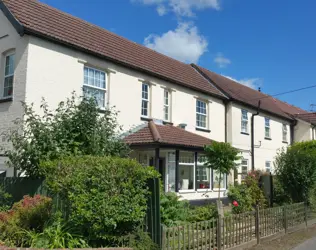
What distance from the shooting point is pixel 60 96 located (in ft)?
43.1

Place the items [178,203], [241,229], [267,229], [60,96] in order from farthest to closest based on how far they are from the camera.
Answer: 1. [60,96]
2. [267,229]
3. [178,203]
4. [241,229]

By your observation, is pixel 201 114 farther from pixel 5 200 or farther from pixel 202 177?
pixel 5 200

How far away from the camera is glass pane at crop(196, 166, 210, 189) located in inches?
698

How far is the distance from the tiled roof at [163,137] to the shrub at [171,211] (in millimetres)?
4121

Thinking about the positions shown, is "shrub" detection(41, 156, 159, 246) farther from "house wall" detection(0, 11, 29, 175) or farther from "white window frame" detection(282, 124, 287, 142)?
"white window frame" detection(282, 124, 287, 142)

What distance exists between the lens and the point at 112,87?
15086 millimetres

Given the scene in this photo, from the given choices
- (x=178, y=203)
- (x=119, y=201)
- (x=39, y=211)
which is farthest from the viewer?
(x=178, y=203)

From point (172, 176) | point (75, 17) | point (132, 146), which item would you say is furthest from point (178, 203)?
point (75, 17)

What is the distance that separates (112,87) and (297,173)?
328 inches

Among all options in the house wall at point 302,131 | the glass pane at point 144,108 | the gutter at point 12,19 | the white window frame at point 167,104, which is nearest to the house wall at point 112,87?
the white window frame at point 167,104

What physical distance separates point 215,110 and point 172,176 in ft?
22.0

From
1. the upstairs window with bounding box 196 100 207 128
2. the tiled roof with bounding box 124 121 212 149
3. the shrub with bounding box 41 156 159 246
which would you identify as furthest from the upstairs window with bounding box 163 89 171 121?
the shrub with bounding box 41 156 159 246

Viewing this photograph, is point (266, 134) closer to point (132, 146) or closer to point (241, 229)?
point (132, 146)

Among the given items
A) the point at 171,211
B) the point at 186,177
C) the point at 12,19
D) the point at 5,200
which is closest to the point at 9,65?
the point at 12,19
